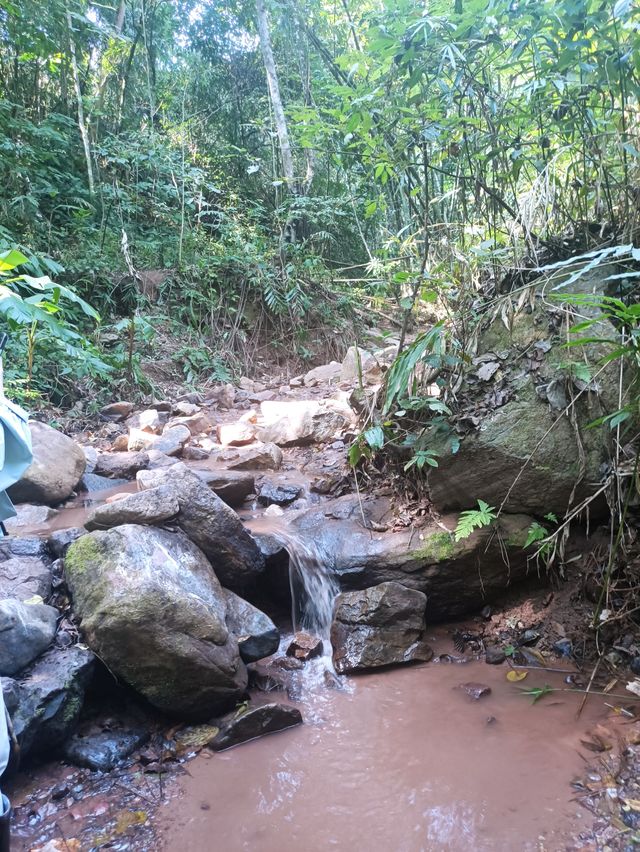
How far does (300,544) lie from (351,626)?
755 millimetres

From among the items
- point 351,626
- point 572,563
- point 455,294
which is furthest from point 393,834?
point 455,294

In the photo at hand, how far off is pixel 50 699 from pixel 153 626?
0.56m

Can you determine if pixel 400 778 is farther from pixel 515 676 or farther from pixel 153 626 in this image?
pixel 153 626

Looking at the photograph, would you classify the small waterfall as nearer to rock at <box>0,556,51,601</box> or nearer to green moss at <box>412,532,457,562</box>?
green moss at <box>412,532,457,562</box>

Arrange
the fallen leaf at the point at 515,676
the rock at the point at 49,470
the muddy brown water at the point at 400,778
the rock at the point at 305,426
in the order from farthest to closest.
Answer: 1. the rock at the point at 305,426
2. the rock at the point at 49,470
3. the fallen leaf at the point at 515,676
4. the muddy brown water at the point at 400,778

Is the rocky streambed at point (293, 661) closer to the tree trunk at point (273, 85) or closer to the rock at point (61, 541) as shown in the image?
the rock at point (61, 541)

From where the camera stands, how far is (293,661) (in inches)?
142

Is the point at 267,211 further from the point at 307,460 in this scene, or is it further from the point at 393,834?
the point at 393,834

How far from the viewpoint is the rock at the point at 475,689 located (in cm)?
317

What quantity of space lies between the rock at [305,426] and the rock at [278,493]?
99 cm

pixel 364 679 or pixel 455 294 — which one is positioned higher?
pixel 455 294

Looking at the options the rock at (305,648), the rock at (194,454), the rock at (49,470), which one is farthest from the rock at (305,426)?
the rock at (305,648)

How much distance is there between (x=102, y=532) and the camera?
333 cm

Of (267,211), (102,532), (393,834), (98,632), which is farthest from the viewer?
(267,211)
